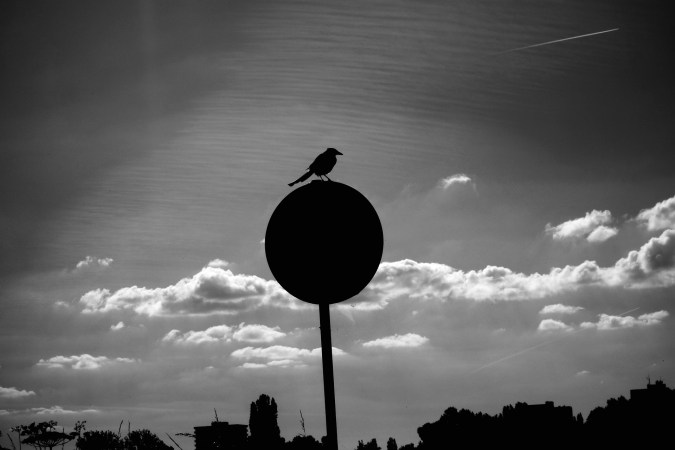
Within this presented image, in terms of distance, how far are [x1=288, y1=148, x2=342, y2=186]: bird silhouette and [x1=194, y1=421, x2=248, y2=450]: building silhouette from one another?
2958 mm

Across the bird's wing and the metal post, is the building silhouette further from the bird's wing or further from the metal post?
the bird's wing

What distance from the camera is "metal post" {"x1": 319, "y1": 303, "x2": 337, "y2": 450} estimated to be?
14.6 feet

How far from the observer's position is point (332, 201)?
5055 mm

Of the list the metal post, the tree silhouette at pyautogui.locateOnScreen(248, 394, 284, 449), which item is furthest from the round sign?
the tree silhouette at pyautogui.locateOnScreen(248, 394, 284, 449)

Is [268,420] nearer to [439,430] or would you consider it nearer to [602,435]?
[439,430]

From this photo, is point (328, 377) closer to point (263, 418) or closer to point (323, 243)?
point (323, 243)

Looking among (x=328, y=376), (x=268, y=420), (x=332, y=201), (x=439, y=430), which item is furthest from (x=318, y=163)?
(x=268, y=420)

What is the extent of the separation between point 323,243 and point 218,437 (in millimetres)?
3838

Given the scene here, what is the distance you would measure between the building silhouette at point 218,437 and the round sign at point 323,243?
9.44 ft

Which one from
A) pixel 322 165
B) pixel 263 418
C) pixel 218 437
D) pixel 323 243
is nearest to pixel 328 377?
pixel 323 243

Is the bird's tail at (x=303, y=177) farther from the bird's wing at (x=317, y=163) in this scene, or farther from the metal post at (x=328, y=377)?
the metal post at (x=328, y=377)

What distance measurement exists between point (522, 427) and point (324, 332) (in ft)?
114

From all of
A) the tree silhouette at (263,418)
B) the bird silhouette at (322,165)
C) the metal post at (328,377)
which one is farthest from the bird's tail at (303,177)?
the tree silhouette at (263,418)

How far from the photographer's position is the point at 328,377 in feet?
15.0
